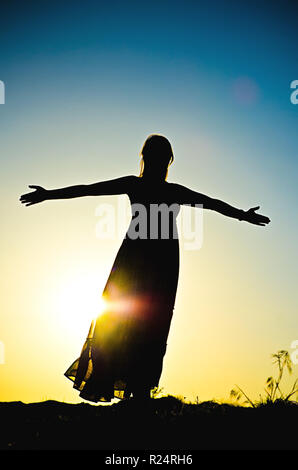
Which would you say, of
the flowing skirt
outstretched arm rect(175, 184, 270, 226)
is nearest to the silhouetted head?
outstretched arm rect(175, 184, 270, 226)

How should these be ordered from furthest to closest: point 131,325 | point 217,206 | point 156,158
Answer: point 217,206
point 156,158
point 131,325

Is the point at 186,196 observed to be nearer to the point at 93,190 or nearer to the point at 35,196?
the point at 93,190

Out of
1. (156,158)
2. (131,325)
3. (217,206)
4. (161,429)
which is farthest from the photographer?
(217,206)

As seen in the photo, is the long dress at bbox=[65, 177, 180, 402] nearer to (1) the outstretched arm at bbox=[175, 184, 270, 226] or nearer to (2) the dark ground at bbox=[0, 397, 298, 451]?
(1) the outstretched arm at bbox=[175, 184, 270, 226]

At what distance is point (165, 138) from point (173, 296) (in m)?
1.89

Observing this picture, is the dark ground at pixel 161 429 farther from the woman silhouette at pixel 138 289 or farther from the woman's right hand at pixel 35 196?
the woman's right hand at pixel 35 196

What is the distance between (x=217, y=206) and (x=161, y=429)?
2.59 m

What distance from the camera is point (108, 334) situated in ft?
15.7

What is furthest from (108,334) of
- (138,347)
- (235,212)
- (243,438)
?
(235,212)

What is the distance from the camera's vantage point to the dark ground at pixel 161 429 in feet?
12.8

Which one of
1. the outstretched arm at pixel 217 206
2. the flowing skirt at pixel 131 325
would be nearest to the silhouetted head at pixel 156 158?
the outstretched arm at pixel 217 206

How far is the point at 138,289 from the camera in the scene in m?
4.86

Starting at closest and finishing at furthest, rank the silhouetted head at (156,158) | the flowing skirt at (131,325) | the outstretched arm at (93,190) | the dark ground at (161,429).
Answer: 1. the dark ground at (161,429)
2. the flowing skirt at (131,325)
3. the outstretched arm at (93,190)
4. the silhouetted head at (156,158)

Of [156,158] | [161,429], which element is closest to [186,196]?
[156,158]
